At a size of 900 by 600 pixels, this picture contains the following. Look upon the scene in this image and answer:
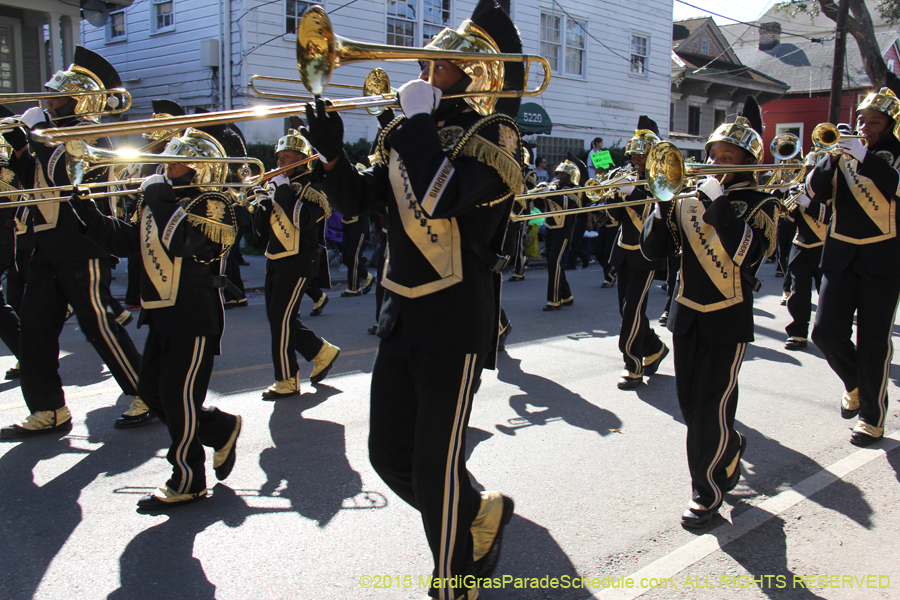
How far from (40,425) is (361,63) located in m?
13.7

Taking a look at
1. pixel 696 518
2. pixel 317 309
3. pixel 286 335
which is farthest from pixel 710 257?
pixel 317 309

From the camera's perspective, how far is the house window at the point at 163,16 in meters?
16.9

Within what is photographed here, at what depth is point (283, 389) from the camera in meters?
5.70

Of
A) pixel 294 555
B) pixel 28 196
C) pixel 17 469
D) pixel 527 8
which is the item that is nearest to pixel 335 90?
pixel 527 8

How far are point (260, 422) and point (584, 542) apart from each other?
261 centimetres

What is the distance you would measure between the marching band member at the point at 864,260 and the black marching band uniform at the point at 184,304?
3.82 m

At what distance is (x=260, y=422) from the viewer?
5.08 metres

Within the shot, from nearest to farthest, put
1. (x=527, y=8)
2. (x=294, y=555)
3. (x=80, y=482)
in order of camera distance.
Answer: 1. (x=294, y=555)
2. (x=80, y=482)
3. (x=527, y=8)

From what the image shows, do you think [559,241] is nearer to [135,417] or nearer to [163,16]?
[135,417]

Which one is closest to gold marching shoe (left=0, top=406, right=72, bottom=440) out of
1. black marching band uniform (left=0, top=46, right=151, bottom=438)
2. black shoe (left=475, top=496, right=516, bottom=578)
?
black marching band uniform (left=0, top=46, right=151, bottom=438)

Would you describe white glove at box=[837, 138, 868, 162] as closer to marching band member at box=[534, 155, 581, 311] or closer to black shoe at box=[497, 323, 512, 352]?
black shoe at box=[497, 323, 512, 352]

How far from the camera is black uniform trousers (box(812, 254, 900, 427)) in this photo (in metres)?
4.67

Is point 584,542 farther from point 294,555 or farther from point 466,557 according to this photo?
point 294,555

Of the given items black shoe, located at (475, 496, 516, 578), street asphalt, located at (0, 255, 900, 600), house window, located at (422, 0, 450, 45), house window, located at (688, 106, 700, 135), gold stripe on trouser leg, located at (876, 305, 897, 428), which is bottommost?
street asphalt, located at (0, 255, 900, 600)
